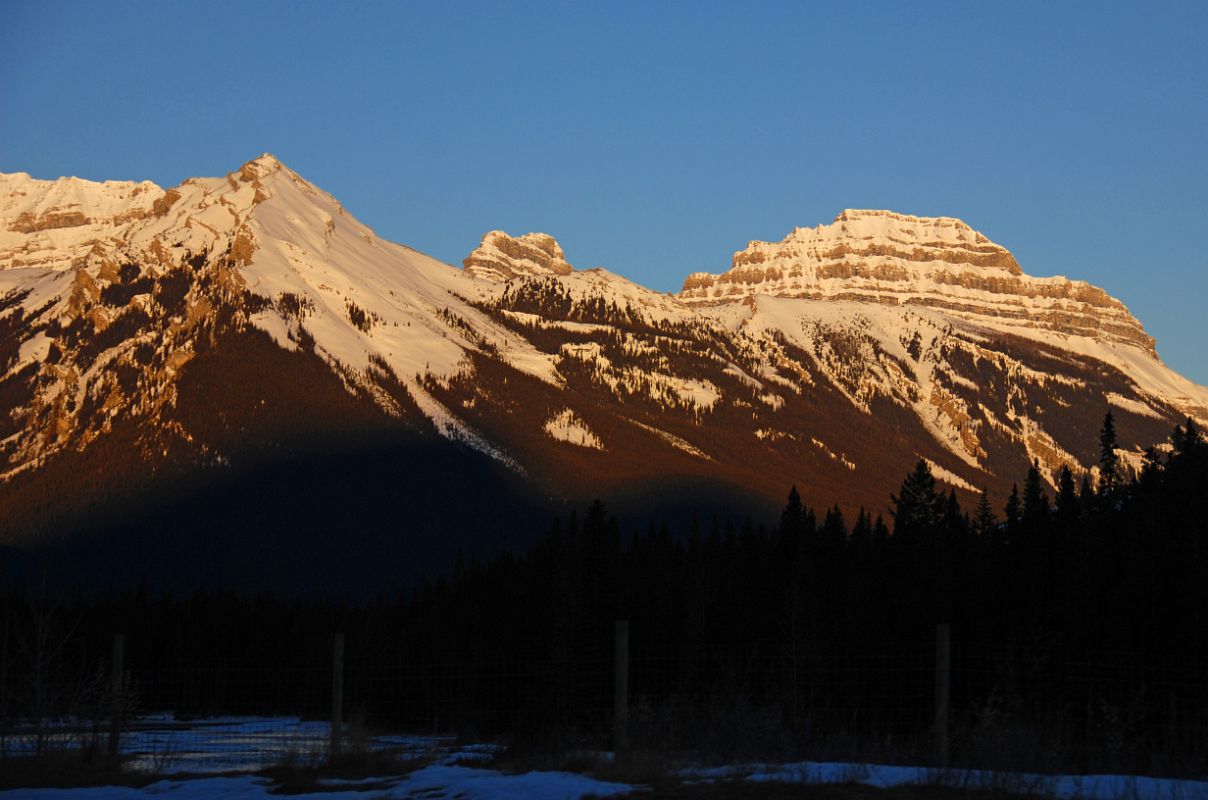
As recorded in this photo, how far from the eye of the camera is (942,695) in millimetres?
23406

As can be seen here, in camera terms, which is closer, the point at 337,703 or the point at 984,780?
the point at 984,780

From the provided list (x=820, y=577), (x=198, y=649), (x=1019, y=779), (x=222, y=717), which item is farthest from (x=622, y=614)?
(x=1019, y=779)

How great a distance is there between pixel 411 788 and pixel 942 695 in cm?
821

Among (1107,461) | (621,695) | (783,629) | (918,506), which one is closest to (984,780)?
(621,695)

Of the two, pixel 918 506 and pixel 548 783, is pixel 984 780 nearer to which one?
pixel 548 783

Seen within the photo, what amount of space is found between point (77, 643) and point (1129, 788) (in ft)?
400

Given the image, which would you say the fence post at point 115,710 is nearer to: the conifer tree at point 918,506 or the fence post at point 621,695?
the fence post at point 621,695

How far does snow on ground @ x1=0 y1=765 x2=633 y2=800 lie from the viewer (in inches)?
833

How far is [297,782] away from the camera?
2498cm

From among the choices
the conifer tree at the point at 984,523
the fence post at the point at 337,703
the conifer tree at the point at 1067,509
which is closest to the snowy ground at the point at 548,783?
the fence post at the point at 337,703

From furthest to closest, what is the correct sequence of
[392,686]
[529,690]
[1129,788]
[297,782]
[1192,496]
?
[392,686] < [529,690] < [1192,496] < [297,782] < [1129,788]

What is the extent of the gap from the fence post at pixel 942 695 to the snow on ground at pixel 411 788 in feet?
15.5

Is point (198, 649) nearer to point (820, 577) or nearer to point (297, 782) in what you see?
point (820, 577)

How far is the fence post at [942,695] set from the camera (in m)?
22.3
